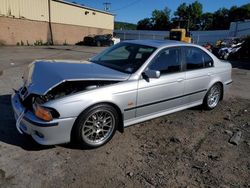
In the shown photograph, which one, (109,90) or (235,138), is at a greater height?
(109,90)

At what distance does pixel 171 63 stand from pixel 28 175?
3.02 m

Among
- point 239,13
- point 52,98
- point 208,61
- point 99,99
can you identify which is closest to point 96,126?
point 99,99

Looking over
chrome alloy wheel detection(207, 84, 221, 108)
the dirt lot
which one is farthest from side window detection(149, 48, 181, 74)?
chrome alloy wheel detection(207, 84, 221, 108)

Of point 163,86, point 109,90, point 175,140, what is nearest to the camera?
point 109,90

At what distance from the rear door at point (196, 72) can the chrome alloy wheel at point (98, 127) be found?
180 cm

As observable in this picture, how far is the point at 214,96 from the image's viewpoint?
19.2ft

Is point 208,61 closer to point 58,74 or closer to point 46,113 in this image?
point 58,74

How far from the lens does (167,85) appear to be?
448cm

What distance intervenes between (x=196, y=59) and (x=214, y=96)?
1156mm

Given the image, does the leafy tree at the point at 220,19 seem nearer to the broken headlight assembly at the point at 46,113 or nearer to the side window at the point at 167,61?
the side window at the point at 167,61

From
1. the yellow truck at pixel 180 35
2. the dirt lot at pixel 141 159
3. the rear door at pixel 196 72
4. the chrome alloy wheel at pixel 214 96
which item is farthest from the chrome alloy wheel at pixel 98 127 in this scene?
the yellow truck at pixel 180 35

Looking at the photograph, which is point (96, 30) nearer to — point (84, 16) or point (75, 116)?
point (84, 16)

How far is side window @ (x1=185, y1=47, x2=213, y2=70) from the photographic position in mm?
4997

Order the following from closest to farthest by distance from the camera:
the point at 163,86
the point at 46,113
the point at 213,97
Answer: the point at 46,113, the point at 163,86, the point at 213,97
